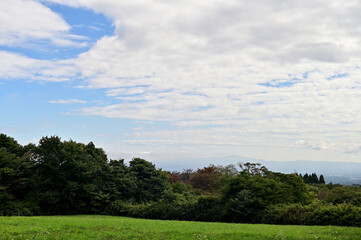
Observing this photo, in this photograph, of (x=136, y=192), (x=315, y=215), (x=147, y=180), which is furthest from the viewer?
(x=147, y=180)

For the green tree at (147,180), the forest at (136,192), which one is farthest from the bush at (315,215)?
the green tree at (147,180)

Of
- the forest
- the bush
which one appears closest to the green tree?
the forest

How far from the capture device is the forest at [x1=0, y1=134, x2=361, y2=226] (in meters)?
23.3

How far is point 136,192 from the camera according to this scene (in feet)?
135

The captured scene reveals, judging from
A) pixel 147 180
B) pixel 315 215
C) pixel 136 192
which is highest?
pixel 147 180

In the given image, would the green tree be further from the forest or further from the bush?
the bush

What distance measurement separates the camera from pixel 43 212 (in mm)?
33812

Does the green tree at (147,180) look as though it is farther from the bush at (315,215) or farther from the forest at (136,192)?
the bush at (315,215)

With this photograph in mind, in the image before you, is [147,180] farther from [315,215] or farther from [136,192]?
[315,215]

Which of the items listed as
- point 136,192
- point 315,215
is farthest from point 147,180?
point 315,215

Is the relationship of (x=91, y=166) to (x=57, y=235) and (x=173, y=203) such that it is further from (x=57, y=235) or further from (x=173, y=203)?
(x=57, y=235)

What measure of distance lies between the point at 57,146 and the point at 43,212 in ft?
25.4

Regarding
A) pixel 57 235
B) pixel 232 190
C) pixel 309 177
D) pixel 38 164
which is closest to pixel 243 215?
pixel 232 190

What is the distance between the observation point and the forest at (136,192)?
23266 millimetres
